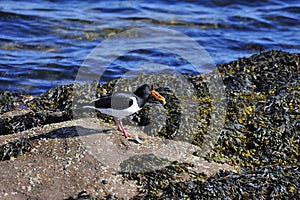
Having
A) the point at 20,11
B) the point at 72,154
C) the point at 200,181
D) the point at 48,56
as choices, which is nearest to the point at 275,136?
the point at 200,181

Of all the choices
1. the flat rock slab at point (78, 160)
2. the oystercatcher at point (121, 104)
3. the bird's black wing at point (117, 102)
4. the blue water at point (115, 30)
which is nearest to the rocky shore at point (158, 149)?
the flat rock slab at point (78, 160)

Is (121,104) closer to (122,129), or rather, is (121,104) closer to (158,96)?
(122,129)

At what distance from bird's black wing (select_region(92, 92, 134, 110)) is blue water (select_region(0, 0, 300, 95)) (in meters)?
3.78

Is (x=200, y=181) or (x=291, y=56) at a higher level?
(x=291, y=56)

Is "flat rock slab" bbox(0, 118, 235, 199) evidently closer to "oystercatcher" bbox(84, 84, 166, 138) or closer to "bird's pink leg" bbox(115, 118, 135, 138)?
"bird's pink leg" bbox(115, 118, 135, 138)

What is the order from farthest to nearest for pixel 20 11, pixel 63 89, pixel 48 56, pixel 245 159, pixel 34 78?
1. pixel 20 11
2. pixel 48 56
3. pixel 34 78
4. pixel 63 89
5. pixel 245 159

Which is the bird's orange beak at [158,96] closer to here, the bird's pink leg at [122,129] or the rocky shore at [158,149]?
the rocky shore at [158,149]

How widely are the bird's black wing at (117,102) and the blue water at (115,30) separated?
3.78 m

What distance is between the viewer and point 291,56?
9555 millimetres

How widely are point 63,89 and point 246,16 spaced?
7807mm

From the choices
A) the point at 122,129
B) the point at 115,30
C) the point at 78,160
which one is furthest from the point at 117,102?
the point at 115,30

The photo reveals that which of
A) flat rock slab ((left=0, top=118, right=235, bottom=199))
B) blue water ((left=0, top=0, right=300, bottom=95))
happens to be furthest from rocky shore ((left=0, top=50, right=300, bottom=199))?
blue water ((left=0, top=0, right=300, bottom=95))

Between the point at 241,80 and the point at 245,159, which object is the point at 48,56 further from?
the point at 245,159

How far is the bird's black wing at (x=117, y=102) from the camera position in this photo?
6160 millimetres
